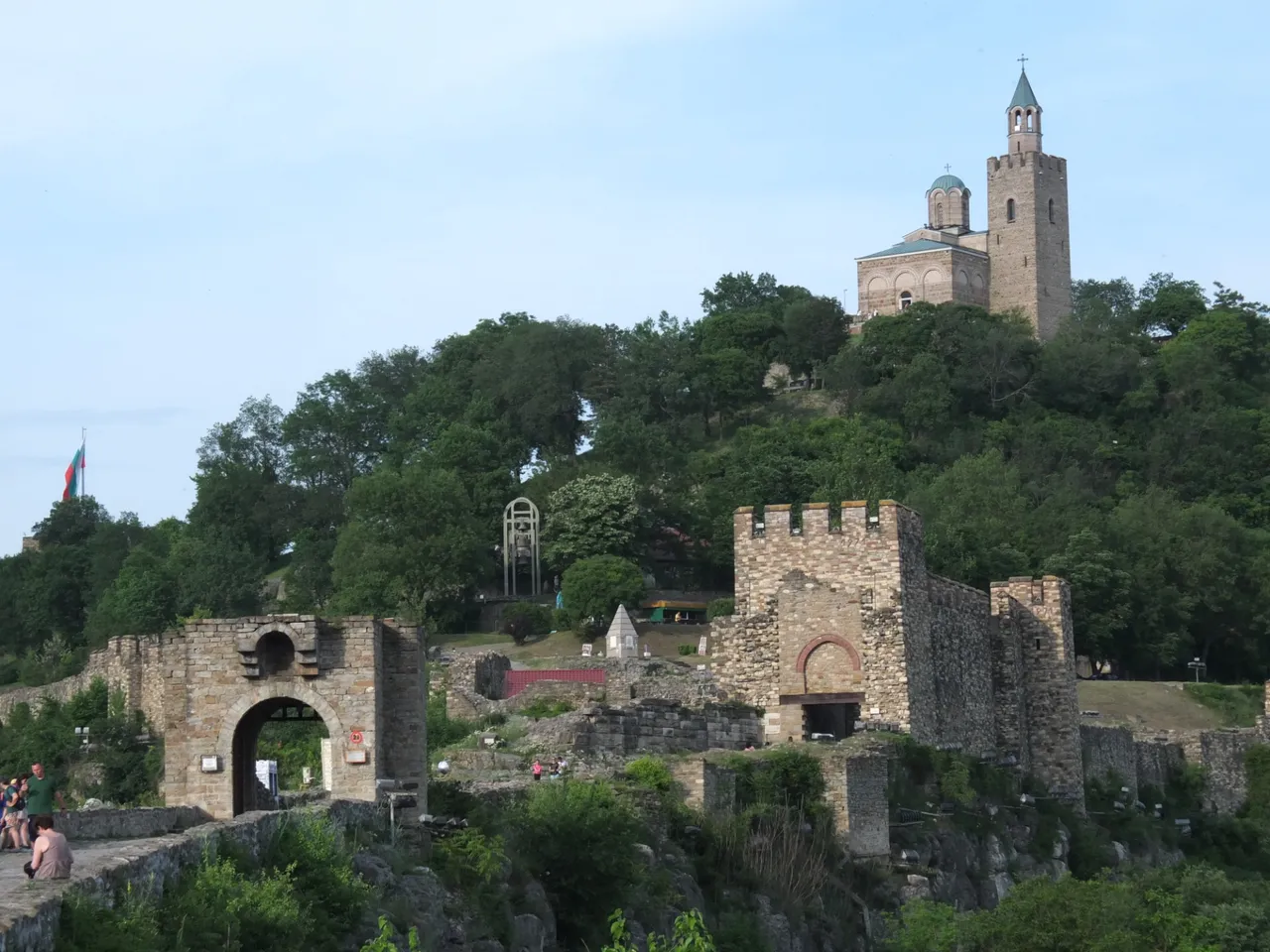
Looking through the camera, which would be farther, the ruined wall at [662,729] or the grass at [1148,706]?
the grass at [1148,706]

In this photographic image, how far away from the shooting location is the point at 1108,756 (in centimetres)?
5109

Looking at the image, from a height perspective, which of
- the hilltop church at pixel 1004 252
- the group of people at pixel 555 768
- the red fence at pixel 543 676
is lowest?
the group of people at pixel 555 768

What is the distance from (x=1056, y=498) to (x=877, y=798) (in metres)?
51.3

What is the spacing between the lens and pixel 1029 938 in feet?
104

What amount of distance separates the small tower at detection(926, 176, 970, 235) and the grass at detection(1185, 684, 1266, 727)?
60.5 m

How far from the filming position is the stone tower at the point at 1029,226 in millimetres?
122688

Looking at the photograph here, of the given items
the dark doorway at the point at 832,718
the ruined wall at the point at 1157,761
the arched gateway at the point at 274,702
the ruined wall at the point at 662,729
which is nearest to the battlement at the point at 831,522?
the dark doorway at the point at 832,718

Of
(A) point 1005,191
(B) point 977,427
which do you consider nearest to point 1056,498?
(B) point 977,427

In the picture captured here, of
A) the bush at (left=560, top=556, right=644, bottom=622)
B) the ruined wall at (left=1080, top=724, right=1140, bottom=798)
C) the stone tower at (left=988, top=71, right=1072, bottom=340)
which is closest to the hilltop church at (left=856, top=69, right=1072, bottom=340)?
the stone tower at (left=988, top=71, right=1072, bottom=340)

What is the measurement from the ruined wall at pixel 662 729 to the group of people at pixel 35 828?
1213 centimetres

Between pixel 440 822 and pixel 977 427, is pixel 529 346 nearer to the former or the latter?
pixel 977 427

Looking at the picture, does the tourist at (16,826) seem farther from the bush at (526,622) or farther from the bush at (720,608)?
the bush at (526,622)

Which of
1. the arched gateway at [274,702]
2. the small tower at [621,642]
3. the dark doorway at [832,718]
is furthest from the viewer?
the small tower at [621,642]

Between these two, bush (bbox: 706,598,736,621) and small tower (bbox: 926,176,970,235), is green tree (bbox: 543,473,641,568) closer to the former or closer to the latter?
bush (bbox: 706,598,736,621)
